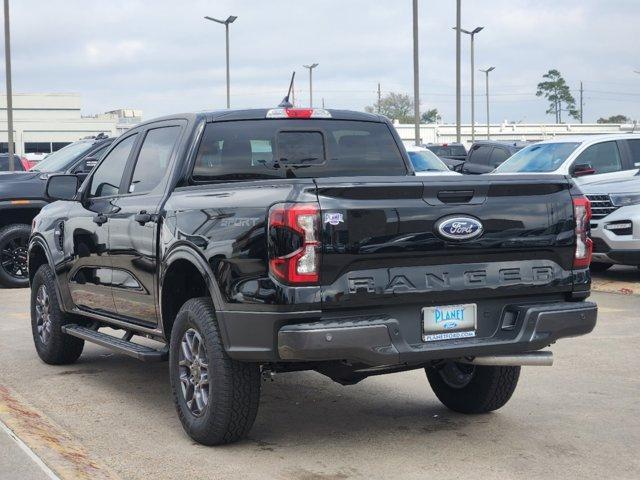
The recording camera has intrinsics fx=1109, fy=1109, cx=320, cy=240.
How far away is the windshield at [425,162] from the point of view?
20.3m

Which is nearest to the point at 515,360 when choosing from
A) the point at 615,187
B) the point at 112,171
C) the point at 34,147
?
the point at 112,171

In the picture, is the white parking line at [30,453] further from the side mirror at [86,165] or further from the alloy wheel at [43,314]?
→ the side mirror at [86,165]

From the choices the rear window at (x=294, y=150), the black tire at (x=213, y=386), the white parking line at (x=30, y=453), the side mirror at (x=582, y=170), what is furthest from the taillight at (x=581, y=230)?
the side mirror at (x=582, y=170)

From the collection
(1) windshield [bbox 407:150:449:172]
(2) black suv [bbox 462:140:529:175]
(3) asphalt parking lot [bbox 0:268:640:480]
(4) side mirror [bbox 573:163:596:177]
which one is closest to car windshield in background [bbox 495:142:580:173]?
(4) side mirror [bbox 573:163:596:177]

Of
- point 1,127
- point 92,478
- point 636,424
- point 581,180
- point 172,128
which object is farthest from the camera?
point 1,127

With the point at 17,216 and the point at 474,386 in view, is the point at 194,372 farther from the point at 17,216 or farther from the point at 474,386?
the point at 17,216

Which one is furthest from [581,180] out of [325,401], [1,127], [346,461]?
[1,127]

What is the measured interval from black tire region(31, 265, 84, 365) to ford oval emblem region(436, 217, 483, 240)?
397 cm

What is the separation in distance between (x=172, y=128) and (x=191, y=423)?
2095 millimetres

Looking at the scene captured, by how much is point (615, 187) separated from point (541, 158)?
237cm

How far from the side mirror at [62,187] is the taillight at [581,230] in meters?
4.07

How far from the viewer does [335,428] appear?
6.72 meters

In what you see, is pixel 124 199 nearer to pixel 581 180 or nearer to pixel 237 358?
pixel 237 358

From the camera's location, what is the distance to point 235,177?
6992mm
